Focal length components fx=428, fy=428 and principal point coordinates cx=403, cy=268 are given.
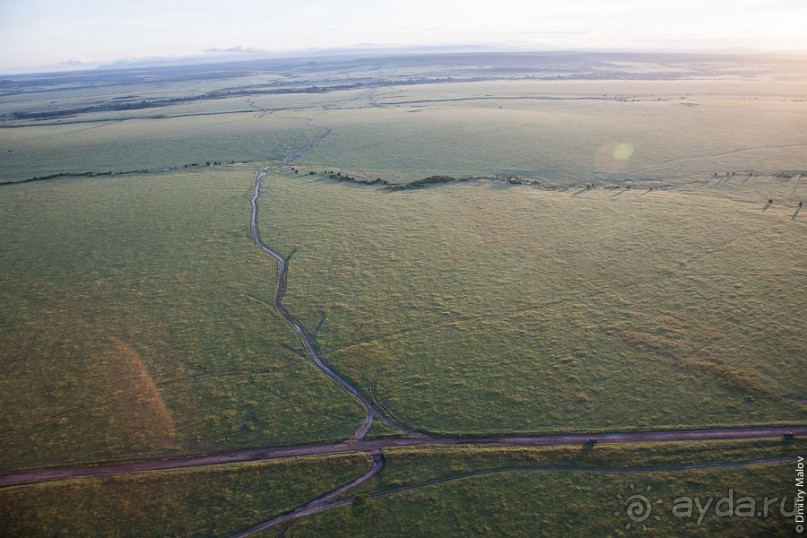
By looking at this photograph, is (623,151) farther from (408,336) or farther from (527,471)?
(527,471)

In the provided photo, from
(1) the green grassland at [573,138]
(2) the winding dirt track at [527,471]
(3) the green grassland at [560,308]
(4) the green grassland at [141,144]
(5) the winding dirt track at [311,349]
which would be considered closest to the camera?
(2) the winding dirt track at [527,471]

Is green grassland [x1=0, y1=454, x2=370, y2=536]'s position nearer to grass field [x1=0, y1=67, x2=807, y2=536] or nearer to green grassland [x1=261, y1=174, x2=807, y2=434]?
grass field [x1=0, y1=67, x2=807, y2=536]

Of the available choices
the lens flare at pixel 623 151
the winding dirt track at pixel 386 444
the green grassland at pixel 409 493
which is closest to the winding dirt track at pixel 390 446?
the winding dirt track at pixel 386 444

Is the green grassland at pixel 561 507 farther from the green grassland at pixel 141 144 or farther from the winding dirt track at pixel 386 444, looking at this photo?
the green grassland at pixel 141 144

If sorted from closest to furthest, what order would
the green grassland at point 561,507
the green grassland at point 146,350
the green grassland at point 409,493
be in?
the green grassland at point 561,507 < the green grassland at point 409,493 < the green grassland at point 146,350

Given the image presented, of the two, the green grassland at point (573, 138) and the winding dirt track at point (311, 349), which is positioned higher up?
the green grassland at point (573, 138)

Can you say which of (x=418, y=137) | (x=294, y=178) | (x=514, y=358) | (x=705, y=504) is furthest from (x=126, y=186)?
(x=705, y=504)
